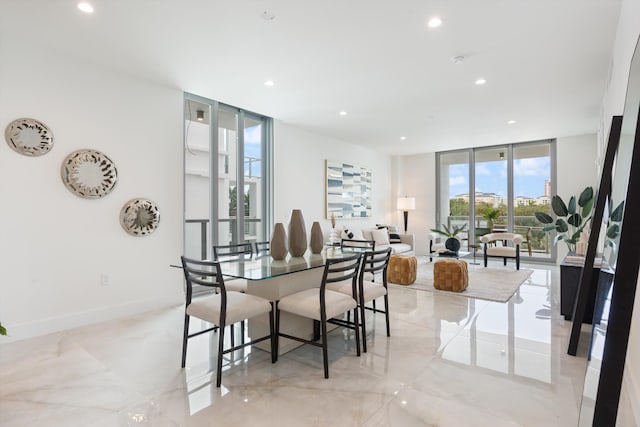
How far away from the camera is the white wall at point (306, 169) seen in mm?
5980

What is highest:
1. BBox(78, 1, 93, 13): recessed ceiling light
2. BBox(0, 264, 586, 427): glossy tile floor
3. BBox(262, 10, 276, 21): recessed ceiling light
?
BBox(262, 10, 276, 21): recessed ceiling light

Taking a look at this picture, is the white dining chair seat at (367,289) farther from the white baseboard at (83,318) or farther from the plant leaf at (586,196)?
the plant leaf at (586,196)

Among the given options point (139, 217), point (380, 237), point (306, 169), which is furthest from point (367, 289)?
point (380, 237)

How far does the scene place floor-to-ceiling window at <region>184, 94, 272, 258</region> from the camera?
15.8 ft

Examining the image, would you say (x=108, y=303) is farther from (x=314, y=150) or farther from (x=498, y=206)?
(x=498, y=206)

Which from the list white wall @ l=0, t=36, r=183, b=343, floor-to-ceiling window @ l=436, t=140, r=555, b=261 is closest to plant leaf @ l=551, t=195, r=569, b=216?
floor-to-ceiling window @ l=436, t=140, r=555, b=261

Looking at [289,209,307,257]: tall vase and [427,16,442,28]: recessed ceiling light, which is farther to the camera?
[289,209,307,257]: tall vase

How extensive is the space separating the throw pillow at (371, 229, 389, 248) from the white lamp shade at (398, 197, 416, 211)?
184 cm

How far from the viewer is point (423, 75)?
3912 mm

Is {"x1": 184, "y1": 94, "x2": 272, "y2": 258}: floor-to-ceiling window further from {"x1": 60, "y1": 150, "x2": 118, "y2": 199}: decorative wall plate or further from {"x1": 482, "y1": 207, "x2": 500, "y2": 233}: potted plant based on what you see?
{"x1": 482, "y1": 207, "x2": 500, "y2": 233}: potted plant

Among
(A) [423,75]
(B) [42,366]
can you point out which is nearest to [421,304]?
Answer: (A) [423,75]

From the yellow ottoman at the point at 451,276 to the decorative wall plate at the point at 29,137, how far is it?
4.85 metres

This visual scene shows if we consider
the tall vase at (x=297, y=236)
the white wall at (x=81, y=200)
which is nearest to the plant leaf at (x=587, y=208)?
the tall vase at (x=297, y=236)

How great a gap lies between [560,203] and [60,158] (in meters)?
7.23
